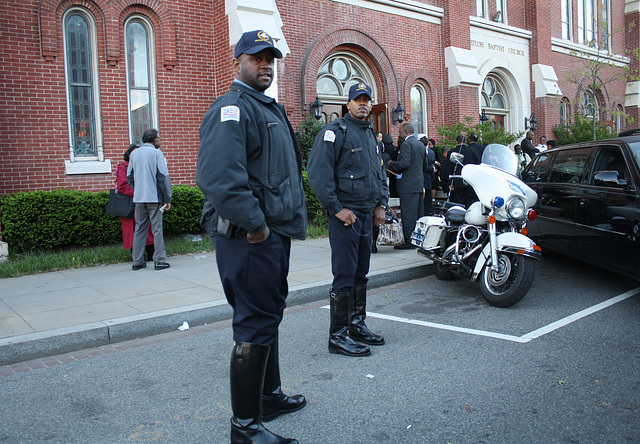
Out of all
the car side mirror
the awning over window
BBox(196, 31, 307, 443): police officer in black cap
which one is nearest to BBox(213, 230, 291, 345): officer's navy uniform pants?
BBox(196, 31, 307, 443): police officer in black cap

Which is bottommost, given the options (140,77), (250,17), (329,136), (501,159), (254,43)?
(501,159)

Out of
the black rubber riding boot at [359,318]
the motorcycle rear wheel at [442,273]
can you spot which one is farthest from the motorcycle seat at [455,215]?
the black rubber riding boot at [359,318]

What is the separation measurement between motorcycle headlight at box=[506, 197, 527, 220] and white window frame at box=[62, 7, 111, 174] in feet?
24.6

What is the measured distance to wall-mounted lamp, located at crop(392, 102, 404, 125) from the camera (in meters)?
14.8

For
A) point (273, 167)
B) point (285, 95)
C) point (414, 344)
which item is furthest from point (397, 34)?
point (273, 167)

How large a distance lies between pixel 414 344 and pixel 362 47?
11395 mm

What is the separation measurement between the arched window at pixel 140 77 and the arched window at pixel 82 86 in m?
0.66

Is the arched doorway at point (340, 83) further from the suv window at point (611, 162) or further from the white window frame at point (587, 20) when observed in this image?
the white window frame at point (587, 20)

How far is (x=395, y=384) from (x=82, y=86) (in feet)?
28.8

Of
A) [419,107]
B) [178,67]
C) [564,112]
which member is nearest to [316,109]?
[178,67]

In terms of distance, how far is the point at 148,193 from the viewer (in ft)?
24.7

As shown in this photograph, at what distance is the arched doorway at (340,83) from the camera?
46.5 feet

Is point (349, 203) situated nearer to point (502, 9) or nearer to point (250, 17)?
point (250, 17)

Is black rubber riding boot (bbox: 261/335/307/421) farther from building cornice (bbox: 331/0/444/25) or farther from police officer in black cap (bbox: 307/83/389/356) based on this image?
building cornice (bbox: 331/0/444/25)
